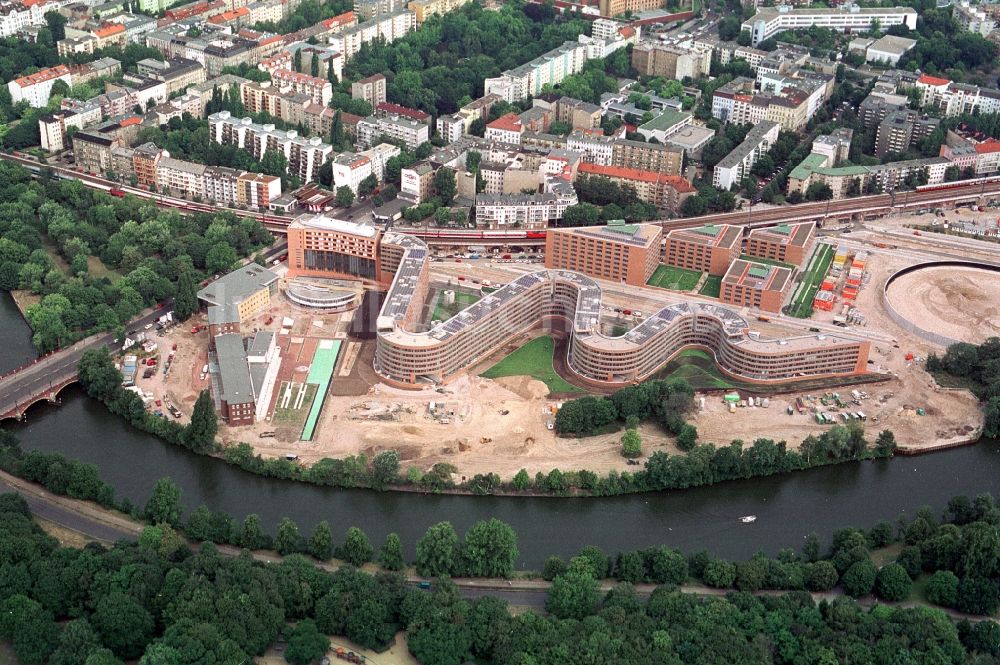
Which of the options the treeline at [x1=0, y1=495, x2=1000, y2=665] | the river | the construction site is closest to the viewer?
the treeline at [x1=0, y1=495, x2=1000, y2=665]

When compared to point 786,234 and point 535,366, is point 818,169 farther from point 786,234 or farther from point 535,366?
point 535,366

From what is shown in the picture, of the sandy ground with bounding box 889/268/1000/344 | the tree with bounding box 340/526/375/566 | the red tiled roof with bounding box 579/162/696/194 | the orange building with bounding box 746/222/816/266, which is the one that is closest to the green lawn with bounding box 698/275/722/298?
the orange building with bounding box 746/222/816/266

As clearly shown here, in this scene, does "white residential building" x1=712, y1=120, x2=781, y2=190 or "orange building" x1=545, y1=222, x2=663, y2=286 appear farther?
"white residential building" x1=712, y1=120, x2=781, y2=190

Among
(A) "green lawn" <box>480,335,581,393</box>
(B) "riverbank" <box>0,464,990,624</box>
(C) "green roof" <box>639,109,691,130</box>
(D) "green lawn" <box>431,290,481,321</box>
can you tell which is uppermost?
(C) "green roof" <box>639,109,691,130</box>

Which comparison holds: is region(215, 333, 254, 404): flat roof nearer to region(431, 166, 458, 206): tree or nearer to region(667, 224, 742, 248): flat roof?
region(431, 166, 458, 206): tree

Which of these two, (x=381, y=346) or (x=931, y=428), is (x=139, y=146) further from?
(x=931, y=428)

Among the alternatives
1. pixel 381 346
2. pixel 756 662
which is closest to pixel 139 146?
pixel 381 346

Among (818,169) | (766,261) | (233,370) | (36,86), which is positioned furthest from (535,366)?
(36,86)
